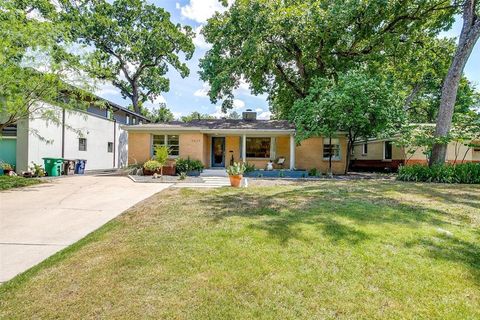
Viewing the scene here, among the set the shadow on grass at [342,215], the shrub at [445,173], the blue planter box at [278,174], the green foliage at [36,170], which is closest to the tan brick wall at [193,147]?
the blue planter box at [278,174]

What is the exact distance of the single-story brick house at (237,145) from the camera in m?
17.0

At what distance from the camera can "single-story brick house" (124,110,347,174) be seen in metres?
17.0

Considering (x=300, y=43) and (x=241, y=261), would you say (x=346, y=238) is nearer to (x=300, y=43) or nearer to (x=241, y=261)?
(x=241, y=261)

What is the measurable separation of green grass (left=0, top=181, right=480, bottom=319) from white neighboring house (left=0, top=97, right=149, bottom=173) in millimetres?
11455

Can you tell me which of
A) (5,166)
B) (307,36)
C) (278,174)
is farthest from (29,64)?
(307,36)

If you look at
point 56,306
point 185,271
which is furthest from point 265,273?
point 56,306

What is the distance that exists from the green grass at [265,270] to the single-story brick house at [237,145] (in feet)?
38.3

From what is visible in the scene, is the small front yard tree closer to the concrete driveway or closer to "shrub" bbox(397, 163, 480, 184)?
"shrub" bbox(397, 163, 480, 184)

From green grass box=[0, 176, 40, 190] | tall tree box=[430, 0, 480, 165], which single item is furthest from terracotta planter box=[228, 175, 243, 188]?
tall tree box=[430, 0, 480, 165]

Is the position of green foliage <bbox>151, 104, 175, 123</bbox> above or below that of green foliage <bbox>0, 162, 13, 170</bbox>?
above

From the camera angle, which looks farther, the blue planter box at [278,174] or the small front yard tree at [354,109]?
the blue planter box at [278,174]

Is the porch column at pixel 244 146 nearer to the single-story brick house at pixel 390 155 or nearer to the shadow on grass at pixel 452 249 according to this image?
the single-story brick house at pixel 390 155

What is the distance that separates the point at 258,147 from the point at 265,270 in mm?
15087

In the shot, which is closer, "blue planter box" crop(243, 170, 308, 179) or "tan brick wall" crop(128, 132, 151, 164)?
"blue planter box" crop(243, 170, 308, 179)
